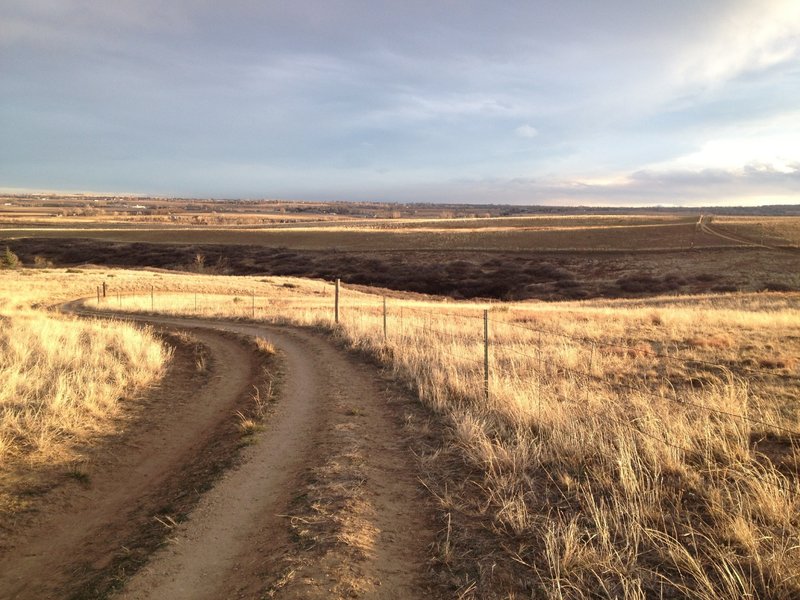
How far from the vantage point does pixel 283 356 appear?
14.6 metres

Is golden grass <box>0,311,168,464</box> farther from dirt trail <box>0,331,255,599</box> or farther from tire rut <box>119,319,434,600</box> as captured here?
tire rut <box>119,319,434,600</box>

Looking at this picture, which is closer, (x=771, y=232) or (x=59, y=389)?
(x=59, y=389)

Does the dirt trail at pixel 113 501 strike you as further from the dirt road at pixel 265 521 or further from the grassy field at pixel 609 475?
the grassy field at pixel 609 475

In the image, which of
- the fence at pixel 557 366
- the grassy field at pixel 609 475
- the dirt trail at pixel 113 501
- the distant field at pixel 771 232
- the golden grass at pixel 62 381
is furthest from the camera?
the distant field at pixel 771 232

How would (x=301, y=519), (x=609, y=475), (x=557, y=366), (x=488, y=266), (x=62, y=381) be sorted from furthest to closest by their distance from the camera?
1. (x=488, y=266)
2. (x=557, y=366)
3. (x=62, y=381)
4. (x=609, y=475)
5. (x=301, y=519)

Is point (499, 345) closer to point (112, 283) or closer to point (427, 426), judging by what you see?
point (427, 426)

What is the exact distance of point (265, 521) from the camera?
5348 mm

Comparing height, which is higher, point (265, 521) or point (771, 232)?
point (771, 232)

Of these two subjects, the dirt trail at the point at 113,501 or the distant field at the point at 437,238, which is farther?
the distant field at the point at 437,238

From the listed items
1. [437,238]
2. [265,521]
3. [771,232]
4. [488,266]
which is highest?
[771,232]

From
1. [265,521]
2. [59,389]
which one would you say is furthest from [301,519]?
[59,389]

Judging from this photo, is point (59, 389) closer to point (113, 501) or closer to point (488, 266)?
point (113, 501)

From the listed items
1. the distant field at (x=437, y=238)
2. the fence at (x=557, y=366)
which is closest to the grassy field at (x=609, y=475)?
the fence at (x=557, y=366)

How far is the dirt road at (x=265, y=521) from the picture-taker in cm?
431
